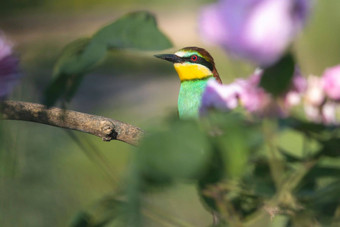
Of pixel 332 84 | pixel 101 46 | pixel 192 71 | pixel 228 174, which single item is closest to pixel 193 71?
pixel 192 71

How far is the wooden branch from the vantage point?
53 cm

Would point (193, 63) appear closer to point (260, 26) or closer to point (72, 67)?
point (72, 67)

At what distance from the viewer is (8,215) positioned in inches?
26.8

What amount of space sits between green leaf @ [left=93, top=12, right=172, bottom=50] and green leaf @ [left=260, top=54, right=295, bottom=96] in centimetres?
11

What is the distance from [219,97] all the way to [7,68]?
180 mm

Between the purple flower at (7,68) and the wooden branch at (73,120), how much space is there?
35 mm

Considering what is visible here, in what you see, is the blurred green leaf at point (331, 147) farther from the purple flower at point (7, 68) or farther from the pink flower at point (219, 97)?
the purple flower at point (7, 68)

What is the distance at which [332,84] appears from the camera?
0.62 metres

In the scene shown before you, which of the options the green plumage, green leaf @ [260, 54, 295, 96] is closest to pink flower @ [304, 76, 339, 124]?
green leaf @ [260, 54, 295, 96]

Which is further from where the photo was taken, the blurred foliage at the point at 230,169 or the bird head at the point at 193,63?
the bird head at the point at 193,63

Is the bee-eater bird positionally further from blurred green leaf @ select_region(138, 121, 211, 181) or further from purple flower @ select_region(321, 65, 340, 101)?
blurred green leaf @ select_region(138, 121, 211, 181)

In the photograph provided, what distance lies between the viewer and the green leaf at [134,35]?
1.57 feet

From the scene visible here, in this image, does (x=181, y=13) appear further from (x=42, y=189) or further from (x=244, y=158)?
(x=244, y=158)

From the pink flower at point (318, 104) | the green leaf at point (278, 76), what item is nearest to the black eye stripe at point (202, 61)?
the pink flower at point (318, 104)
